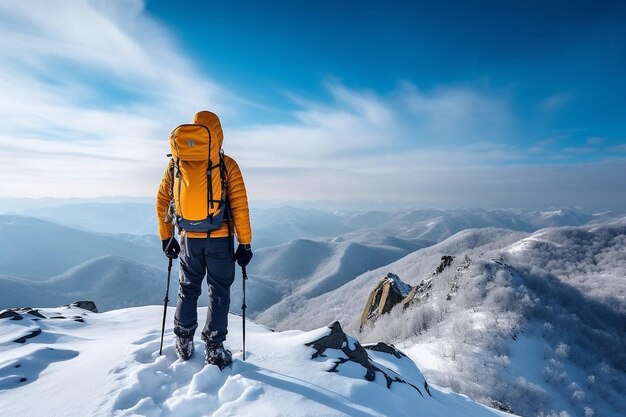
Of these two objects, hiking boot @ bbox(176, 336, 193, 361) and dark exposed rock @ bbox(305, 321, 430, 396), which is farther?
dark exposed rock @ bbox(305, 321, 430, 396)

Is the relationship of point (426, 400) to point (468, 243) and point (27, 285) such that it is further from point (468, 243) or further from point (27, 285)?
point (27, 285)

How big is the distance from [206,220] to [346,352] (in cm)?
464

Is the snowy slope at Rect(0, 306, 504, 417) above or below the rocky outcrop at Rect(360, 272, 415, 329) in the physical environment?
above

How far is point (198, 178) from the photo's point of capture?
5.30m

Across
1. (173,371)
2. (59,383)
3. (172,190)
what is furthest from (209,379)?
(172,190)

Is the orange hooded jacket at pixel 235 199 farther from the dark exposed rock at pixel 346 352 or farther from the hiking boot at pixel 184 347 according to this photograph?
the dark exposed rock at pixel 346 352

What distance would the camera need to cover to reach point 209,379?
5121 mm

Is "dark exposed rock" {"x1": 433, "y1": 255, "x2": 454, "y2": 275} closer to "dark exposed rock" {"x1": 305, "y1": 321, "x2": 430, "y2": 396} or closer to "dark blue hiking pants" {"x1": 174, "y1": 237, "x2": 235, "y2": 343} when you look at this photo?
"dark exposed rock" {"x1": 305, "y1": 321, "x2": 430, "y2": 396}

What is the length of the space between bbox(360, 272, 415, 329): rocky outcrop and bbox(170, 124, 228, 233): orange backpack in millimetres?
25835

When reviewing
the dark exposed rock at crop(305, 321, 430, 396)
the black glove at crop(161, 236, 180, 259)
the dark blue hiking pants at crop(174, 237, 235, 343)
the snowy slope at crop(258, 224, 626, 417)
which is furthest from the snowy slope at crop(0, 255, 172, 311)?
the dark blue hiking pants at crop(174, 237, 235, 343)

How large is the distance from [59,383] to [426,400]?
7.34 metres

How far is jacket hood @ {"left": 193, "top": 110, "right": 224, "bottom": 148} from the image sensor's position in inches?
209

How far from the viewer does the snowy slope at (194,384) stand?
4.49m

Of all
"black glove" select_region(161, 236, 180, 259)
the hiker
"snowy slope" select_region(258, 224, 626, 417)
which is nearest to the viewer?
the hiker
